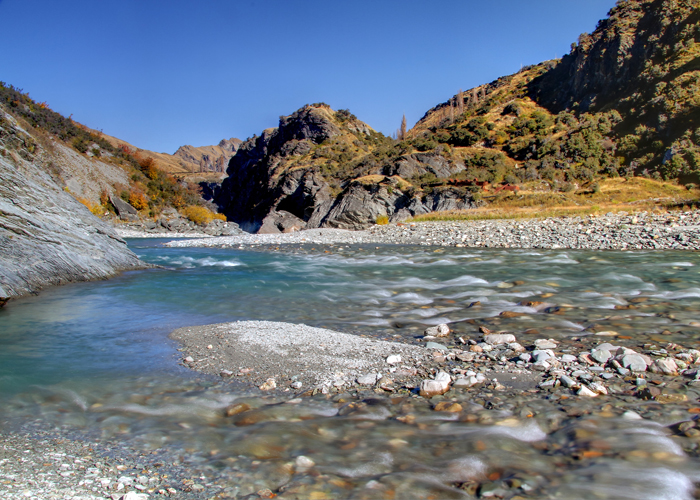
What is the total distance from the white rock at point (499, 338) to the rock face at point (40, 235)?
27.9 ft

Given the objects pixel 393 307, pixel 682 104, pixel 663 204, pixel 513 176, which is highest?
pixel 682 104

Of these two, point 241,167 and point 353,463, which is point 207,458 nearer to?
point 353,463

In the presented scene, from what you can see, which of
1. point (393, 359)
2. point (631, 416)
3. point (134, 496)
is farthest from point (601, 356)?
point (134, 496)

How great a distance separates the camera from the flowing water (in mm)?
2566

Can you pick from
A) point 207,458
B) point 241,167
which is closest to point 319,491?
point 207,458


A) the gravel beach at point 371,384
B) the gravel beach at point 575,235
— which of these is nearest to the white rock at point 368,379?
the gravel beach at point 371,384

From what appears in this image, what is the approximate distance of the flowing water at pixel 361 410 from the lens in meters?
2.57

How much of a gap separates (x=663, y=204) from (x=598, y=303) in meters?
23.0

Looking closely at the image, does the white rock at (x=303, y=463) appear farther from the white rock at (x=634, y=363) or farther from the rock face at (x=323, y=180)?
the rock face at (x=323, y=180)

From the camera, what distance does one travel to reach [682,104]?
41688 mm

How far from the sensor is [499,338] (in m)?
5.24

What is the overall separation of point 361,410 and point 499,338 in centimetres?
258

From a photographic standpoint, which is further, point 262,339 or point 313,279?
point 313,279

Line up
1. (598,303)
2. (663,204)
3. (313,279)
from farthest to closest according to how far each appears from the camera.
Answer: (663,204) → (313,279) → (598,303)
